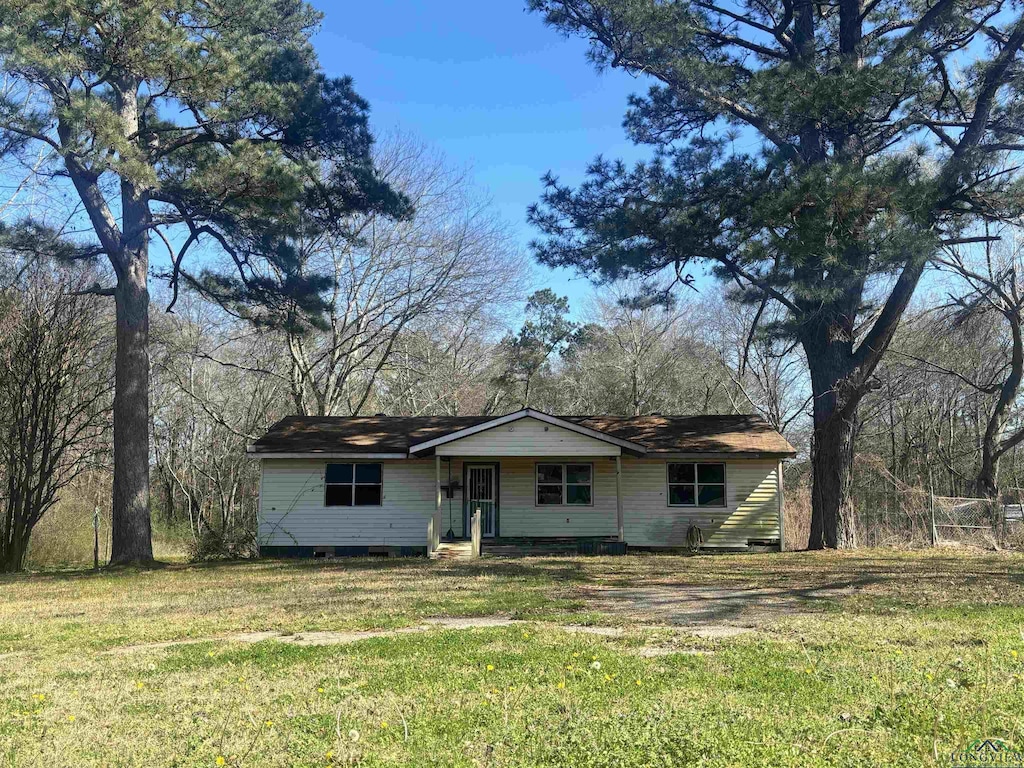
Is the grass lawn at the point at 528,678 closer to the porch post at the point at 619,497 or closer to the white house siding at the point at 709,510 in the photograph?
the porch post at the point at 619,497

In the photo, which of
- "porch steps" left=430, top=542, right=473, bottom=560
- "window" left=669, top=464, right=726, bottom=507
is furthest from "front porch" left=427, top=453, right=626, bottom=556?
"window" left=669, top=464, right=726, bottom=507

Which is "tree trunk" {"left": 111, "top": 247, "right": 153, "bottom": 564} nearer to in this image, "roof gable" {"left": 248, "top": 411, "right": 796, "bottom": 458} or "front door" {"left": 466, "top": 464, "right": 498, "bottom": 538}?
"roof gable" {"left": 248, "top": 411, "right": 796, "bottom": 458}

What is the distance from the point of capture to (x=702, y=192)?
1541 centimetres

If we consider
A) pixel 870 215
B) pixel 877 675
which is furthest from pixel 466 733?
pixel 870 215

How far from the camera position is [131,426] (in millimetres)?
17219

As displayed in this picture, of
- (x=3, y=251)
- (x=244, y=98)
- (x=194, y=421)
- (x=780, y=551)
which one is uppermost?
(x=244, y=98)

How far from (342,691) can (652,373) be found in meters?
31.0

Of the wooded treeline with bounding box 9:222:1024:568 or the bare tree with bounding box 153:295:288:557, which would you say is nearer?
the wooded treeline with bounding box 9:222:1024:568

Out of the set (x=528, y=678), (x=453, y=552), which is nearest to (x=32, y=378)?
(x=453, y=552)

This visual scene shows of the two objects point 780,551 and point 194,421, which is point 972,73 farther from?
point 194,421

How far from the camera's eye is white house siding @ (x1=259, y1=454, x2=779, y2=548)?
19.8 m

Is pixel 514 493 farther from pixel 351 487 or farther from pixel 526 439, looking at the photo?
pixel 351 487

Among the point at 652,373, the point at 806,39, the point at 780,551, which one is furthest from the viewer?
the point at 652,373

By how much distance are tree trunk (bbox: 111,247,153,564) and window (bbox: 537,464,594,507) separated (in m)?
8.81
